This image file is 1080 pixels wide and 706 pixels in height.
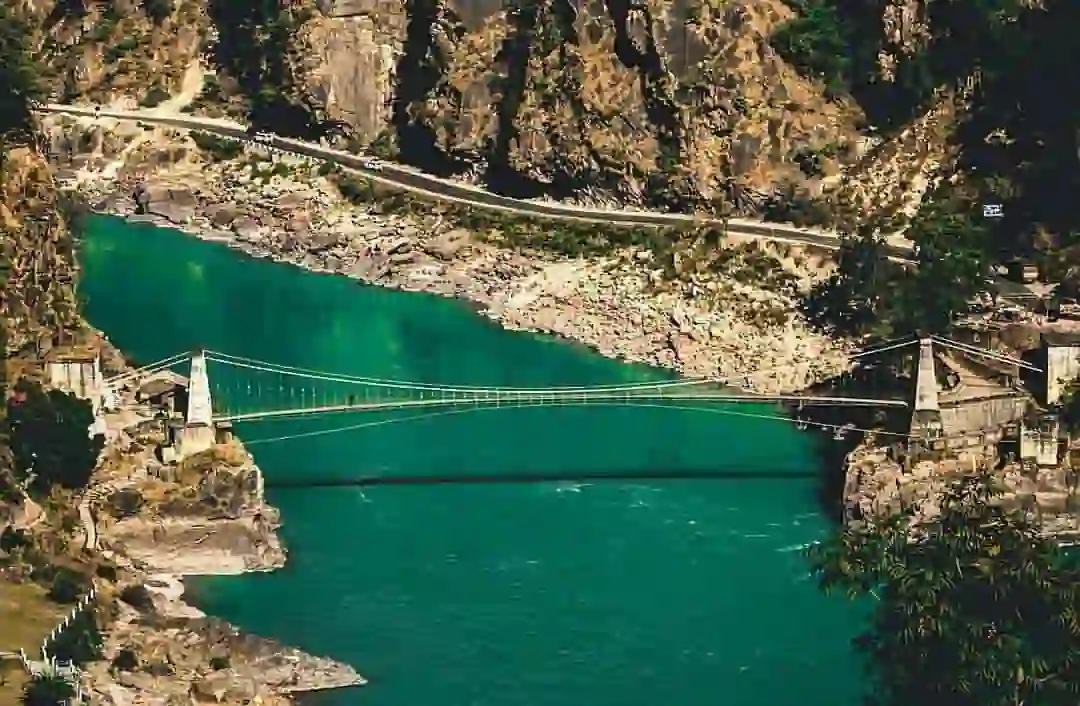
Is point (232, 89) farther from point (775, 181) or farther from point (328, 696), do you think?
point (328, 696)

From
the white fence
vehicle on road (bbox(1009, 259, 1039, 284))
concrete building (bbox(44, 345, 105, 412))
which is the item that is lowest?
the white fence

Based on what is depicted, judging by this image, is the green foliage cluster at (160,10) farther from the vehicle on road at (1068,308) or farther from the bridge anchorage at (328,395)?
the vehicle on road at (1068,308)

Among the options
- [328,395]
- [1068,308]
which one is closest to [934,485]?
[1068,308]

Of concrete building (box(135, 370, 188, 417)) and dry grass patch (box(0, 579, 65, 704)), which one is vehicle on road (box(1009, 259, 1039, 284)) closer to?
concrete building (box(135, 370, 188, 417))

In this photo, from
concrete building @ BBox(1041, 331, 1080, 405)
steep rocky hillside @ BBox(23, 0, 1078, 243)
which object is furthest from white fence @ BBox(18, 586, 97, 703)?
steep rocky hillside @ BBox(23, 0, 1078, 243)

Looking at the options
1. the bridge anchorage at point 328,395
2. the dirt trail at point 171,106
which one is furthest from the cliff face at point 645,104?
the bridge anchorage at point 328,395

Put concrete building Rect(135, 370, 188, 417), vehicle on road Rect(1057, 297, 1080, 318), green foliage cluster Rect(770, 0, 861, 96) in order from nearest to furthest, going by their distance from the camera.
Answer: concrete building Rect(135, 370, 188, 417) < vehicle on road Rect(1057, 297, 1080, 318) < green foliage cluster Rect(770, 0, 861, 96)

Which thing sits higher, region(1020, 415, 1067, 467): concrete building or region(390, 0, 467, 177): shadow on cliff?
region(390, 0, 467, 177): shadow on cliff
